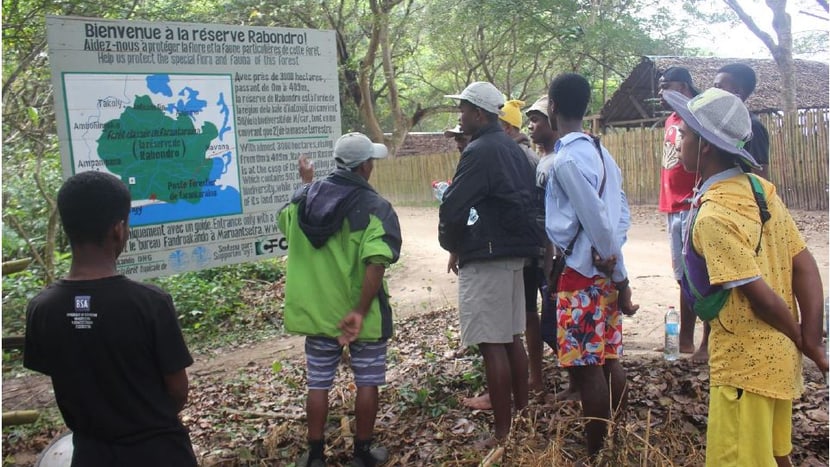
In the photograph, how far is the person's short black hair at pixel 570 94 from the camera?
3334 millimetres

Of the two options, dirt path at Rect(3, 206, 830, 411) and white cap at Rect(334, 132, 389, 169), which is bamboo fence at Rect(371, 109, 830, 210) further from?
white cap at Rect(334, 132, 389, 169)

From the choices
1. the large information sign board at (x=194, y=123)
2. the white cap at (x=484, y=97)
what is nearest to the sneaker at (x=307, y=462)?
the large information sign board at (x=194, y=123)

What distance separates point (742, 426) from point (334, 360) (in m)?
2.01

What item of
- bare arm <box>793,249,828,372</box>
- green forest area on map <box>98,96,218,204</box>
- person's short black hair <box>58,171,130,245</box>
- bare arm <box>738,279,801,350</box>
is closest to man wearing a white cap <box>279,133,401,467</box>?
green forest area on map <box>98,96,218,204</box>

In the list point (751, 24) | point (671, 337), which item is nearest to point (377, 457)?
point (671, 337)

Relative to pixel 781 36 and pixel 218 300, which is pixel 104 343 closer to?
pixel 218 300

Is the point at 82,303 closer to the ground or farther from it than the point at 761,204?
closer to the ground

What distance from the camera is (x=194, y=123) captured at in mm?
4363

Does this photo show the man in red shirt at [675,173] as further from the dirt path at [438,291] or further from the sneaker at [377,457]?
the sneaker at [377,457]

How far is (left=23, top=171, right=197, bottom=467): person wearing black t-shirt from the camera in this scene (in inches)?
81.9

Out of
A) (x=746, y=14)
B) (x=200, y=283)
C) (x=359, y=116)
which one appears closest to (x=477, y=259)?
(x=200, y=283)

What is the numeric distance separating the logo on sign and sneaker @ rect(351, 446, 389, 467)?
191cm

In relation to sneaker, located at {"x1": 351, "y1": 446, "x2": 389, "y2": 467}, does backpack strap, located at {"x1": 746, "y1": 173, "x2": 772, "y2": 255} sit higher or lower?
higher

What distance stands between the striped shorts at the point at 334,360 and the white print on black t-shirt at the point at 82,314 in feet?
5.08
